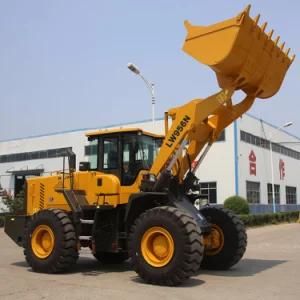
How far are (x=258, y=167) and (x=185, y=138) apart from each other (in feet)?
133

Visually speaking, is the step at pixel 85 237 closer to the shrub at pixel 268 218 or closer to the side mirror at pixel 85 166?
the side mirror at pixel 85 166

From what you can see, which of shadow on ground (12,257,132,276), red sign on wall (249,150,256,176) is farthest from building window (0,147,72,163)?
shadow on ground (12,257,132,276)

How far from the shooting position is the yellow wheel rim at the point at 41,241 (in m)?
12.1

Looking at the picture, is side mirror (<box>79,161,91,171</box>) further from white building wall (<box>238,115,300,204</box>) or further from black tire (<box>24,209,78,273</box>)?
white building wall (<box>238,115,300,204</box>)

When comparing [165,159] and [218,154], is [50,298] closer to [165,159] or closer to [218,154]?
[165,159]

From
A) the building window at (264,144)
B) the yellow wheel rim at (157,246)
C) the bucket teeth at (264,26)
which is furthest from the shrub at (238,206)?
the yellow wheel rim at (157,246)

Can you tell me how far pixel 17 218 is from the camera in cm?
1354

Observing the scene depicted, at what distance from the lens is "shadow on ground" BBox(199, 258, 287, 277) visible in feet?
38.7

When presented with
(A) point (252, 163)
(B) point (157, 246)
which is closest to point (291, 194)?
(A) point (252, 163)

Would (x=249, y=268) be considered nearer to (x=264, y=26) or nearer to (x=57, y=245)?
(x=57, y=245)

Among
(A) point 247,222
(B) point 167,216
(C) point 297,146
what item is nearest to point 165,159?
(B) point 167,216

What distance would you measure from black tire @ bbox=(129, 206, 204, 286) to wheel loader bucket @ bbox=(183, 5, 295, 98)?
10.1 feet

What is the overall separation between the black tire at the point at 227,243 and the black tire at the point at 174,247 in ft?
8.54

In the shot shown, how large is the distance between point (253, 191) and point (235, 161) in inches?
221
